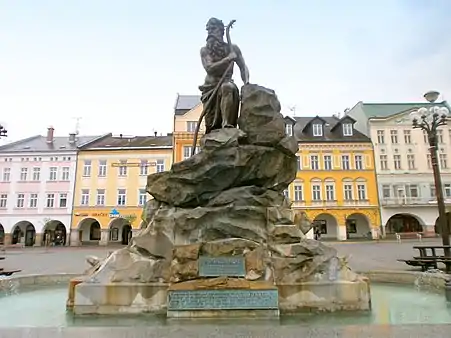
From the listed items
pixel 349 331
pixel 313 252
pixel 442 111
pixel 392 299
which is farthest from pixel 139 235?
pixel 442 111

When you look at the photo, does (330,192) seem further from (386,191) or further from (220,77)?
(220,77)

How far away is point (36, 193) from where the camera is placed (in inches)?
1698

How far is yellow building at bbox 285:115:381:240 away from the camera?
42062 mm

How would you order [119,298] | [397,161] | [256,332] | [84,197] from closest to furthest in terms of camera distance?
[256,332] < [119,298] < [84,197] < [397,161]

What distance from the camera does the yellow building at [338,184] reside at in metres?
42.1

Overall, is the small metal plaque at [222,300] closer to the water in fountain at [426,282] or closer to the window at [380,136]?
the water in fountain at [426,282]

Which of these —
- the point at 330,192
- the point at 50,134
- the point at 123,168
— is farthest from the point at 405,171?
the point at 50,134

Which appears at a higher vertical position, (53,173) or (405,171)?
(53,173)

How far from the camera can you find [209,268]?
577 cm

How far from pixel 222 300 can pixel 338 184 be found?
39686 mm

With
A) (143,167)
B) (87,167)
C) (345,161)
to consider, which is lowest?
(143,167)

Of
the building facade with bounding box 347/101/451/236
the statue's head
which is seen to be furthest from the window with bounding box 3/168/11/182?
the statue's head

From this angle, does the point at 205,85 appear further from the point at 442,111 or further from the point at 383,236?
the point at 383,236

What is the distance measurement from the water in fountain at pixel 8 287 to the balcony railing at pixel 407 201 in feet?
132
